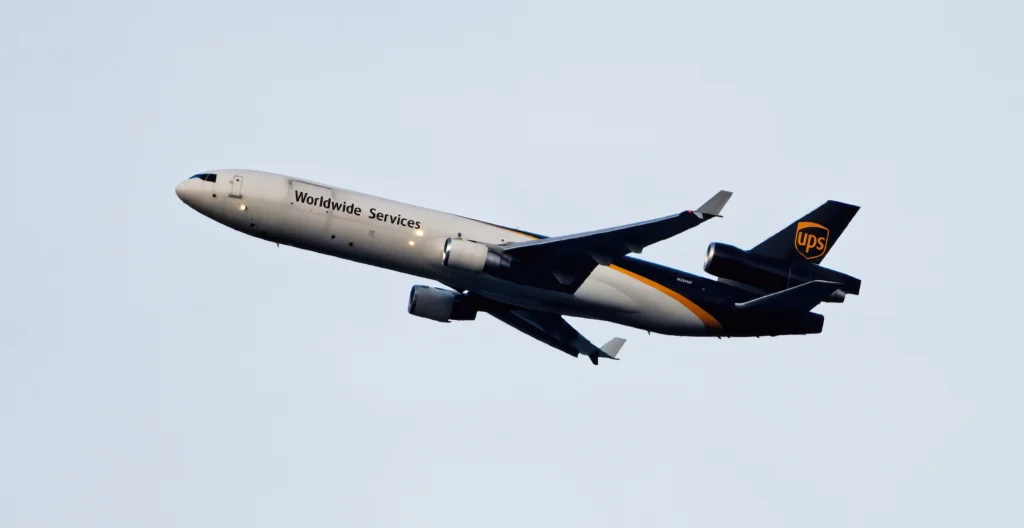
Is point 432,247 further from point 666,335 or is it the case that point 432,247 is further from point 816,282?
point 816,282

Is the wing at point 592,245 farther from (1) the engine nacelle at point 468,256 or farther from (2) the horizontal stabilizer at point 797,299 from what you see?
(2) the horizontal stabilizer at point 797,299

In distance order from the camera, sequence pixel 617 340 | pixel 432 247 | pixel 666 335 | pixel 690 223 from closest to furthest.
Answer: pixel 690 223 → pixel 432 247 → pixel 666 335 → pixel 617 340

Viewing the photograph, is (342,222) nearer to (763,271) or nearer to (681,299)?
(681,299)

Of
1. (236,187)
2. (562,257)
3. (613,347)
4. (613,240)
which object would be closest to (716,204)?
(613,240)

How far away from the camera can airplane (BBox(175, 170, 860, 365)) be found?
48781 mm

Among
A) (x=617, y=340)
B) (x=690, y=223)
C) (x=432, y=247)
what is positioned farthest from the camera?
(x=617, y=340)

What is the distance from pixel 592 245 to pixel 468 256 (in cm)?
466

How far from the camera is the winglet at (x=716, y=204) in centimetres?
4453

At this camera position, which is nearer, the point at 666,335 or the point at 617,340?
the point at 666,335

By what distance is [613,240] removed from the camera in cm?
4803

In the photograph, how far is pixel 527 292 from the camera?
50.2 meters

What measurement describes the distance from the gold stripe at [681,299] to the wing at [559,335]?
5.77 m

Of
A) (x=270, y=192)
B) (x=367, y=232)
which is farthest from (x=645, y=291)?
(x=270, y=192)

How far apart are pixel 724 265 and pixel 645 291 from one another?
3338 millimetres
